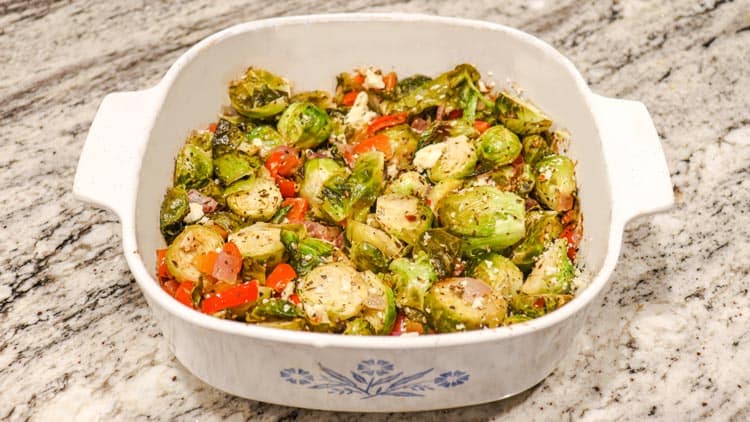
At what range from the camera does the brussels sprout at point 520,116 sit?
74.4 inches

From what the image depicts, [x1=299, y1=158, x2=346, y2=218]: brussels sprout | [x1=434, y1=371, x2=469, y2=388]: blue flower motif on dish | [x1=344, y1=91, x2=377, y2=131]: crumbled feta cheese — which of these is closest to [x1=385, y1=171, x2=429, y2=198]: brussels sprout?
[x1=299, y1=158, x2=346, y2=218]: brussels sprout

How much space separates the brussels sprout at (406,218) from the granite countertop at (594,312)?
1.37 ft

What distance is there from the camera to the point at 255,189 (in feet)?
5.84

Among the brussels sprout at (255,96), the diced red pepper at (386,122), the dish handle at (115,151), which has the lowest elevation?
the diced red pepper at (386,122)

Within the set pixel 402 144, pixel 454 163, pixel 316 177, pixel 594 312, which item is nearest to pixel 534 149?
pixel 454 163

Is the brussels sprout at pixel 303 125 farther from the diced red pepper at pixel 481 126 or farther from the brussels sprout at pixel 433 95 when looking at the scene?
the diced red pepper at pixel 481 126

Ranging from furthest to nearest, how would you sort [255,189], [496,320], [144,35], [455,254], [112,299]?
[144,35]
[112,299]
[255,189]
[455,254]
[496,320]

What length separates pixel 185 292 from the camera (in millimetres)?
1580

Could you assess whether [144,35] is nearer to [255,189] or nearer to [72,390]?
[255,189]

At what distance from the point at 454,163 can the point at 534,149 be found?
0.73 ft

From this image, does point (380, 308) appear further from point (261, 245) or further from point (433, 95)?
point (433, 95)

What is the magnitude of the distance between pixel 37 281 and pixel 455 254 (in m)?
1.11

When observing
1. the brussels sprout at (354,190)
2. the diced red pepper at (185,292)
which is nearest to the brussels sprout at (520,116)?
the brussels sprout at (354,190)

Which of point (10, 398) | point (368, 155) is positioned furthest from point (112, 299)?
point (368, 155)
